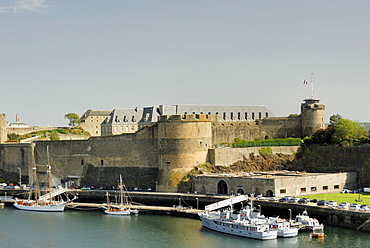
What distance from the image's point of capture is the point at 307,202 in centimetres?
4100

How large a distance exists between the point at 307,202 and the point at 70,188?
23.7 meters

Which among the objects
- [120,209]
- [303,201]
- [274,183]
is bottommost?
[120,209]

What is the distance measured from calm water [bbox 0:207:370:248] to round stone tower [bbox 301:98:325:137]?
2065cm

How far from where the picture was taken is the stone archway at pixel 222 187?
46938 mm

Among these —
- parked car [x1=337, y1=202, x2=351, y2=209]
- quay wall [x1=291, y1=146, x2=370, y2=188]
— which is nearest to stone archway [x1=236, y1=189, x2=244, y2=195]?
parked car [x1=337, y1=202, x2=351, y2=209]

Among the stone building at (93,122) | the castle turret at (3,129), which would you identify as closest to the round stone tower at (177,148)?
the castle turret at (3,129)

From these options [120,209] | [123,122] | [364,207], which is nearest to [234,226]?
[364,207]

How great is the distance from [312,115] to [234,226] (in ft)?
76.6

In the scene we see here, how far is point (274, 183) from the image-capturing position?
143 feet

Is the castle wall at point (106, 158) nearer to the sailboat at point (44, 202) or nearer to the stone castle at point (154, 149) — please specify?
the stone castle at point (154, 149)

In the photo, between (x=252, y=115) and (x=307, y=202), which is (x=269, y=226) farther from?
(x=252, y=115)

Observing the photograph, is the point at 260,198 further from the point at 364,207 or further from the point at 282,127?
the point at 282,127

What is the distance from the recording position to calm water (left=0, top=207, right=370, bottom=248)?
35188mm

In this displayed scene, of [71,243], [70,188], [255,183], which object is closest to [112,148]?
[70,188]
